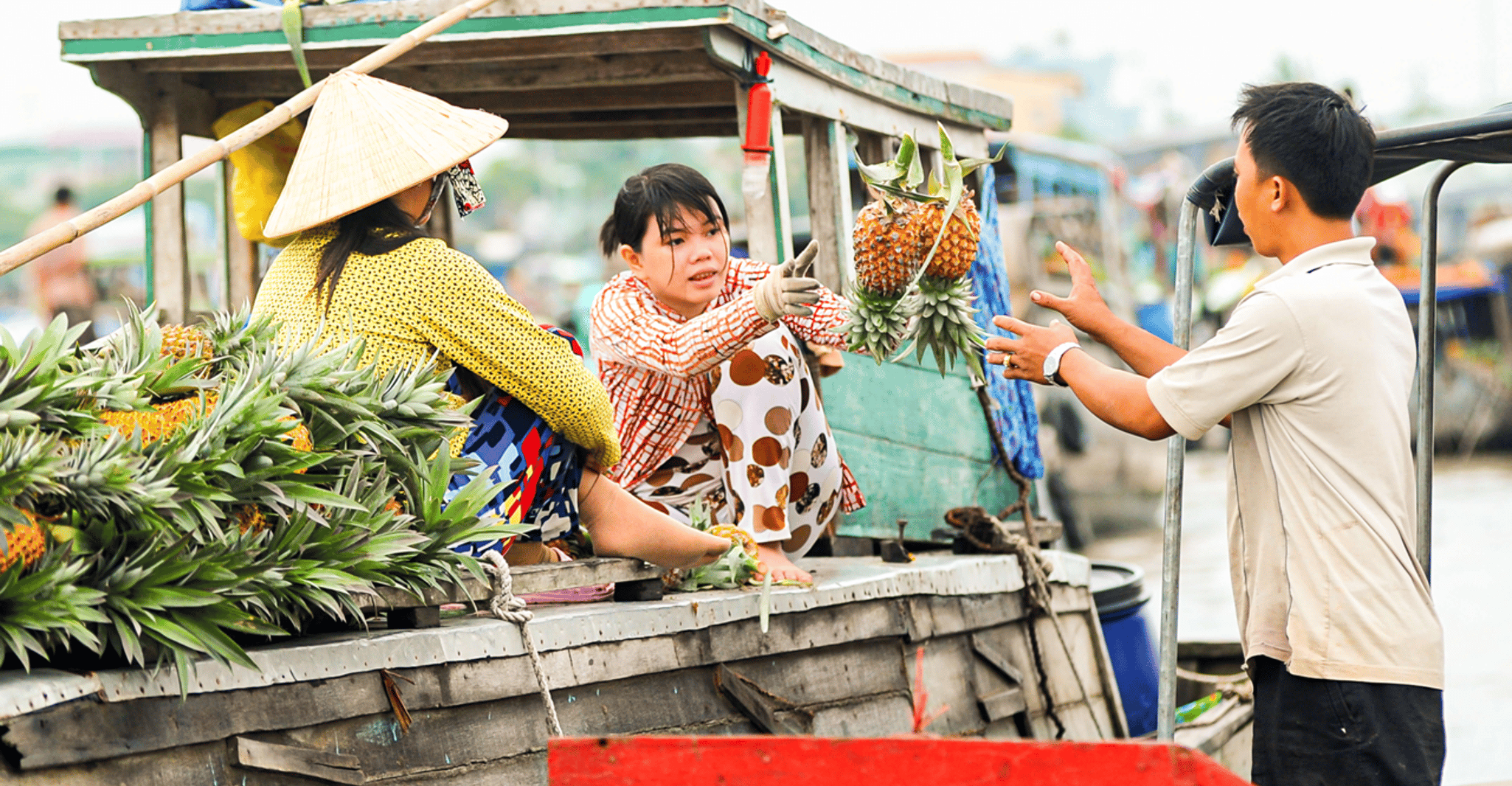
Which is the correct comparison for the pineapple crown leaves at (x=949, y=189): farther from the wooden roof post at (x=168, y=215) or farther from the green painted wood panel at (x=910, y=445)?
the wooden roof post at (x=168, y=215)

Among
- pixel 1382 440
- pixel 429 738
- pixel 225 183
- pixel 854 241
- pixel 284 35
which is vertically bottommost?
pixel 429 738

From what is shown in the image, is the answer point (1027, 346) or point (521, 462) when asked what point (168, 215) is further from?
point (1027, 346)

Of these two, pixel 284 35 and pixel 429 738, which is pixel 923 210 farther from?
pixel 284 35

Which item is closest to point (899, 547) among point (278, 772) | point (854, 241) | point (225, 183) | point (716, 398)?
point (716, 398)

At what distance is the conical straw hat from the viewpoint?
9.05ft

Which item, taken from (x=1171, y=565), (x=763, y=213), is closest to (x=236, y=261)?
(x=763, y=213)

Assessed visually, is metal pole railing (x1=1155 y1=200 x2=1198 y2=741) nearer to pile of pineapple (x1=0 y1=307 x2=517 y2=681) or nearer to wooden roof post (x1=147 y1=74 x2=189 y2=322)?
pile of pineapple (x1=0 y1=307 x2=517 y2=681)

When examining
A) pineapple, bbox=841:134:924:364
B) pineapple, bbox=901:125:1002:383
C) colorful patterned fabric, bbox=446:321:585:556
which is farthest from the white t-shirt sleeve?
colorful patterned fabric, bbox=446:321:585:556

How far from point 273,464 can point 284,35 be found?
2.15 meters

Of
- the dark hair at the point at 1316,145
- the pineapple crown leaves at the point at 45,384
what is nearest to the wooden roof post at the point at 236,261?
the pineapple crown leaves at the point at 45,384

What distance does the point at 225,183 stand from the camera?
15.6 feet

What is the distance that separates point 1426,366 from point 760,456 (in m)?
1.67

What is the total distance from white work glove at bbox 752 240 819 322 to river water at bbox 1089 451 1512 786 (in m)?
3.11

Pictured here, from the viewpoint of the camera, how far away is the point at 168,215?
444 centimetres
